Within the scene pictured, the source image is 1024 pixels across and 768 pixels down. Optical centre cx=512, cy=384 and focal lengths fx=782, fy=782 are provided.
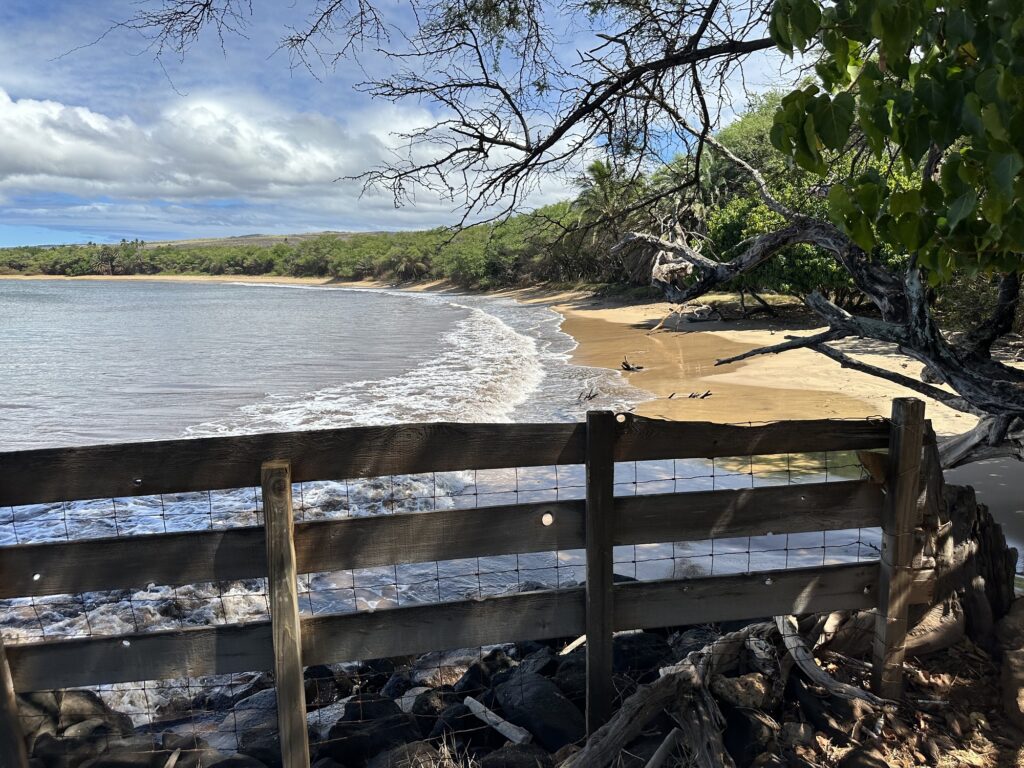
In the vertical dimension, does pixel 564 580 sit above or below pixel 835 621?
below

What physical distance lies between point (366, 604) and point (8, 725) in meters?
3.81

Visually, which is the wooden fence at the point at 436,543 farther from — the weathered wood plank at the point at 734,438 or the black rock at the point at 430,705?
the black rock at the point at 430,705

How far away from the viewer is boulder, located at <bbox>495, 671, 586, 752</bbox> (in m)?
3.68

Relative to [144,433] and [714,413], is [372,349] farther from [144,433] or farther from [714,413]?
[714,413]

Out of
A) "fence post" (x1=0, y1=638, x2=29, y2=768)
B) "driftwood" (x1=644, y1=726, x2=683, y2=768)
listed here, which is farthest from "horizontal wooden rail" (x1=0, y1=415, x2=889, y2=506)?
"driftwood" (x1=644, y1=726, x2=683, y2=768)

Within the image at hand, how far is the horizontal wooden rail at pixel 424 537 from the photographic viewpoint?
3.04 meters

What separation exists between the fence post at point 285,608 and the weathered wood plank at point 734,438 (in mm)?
1367

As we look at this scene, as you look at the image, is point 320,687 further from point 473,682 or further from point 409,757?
point 409,757

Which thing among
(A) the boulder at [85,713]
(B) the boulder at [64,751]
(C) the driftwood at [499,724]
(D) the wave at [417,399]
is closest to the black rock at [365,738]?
(C) the driftwood at [499,724]

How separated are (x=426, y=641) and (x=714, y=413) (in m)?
12.4

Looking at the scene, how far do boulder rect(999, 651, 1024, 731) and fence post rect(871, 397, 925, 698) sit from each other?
0.44 metres

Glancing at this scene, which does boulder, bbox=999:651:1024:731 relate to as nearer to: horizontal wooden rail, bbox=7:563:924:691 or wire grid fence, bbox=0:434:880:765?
horizontal wooden rail, bbox=7:563:924:691

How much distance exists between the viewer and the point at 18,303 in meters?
74.3

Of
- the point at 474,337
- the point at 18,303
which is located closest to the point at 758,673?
the point at 474,337
